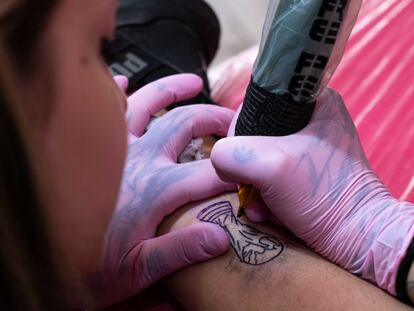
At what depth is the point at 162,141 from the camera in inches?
38.7

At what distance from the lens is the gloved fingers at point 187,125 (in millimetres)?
989

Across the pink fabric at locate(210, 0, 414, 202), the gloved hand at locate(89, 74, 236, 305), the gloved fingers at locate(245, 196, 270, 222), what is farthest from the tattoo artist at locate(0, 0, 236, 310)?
the pink fabric at locate(210, 0, 414, 202)

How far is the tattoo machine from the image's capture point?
2.48ft

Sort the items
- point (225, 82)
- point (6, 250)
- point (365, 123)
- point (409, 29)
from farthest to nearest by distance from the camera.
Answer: point (225, 82) < point (409, 29) < point (365, 123) < point (6, 250)

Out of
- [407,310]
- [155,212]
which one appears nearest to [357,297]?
[407,310]

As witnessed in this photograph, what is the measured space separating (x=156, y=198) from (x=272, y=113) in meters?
0.24

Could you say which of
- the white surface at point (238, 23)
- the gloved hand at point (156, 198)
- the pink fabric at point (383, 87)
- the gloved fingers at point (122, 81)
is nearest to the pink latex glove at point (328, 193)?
the gloved hand at point (156, 198)

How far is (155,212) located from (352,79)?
0.55m

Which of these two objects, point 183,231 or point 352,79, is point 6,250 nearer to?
point 183,231

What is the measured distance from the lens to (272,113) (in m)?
0.83

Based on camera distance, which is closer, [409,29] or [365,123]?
[365,123]

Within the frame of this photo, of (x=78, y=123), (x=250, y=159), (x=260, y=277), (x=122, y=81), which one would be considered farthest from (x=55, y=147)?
(x=122, y=81)

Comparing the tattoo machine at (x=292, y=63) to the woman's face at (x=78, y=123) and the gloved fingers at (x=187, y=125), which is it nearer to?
the gloved fingers at (x=187, y=125)

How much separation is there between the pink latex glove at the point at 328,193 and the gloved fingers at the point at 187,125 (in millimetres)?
166
